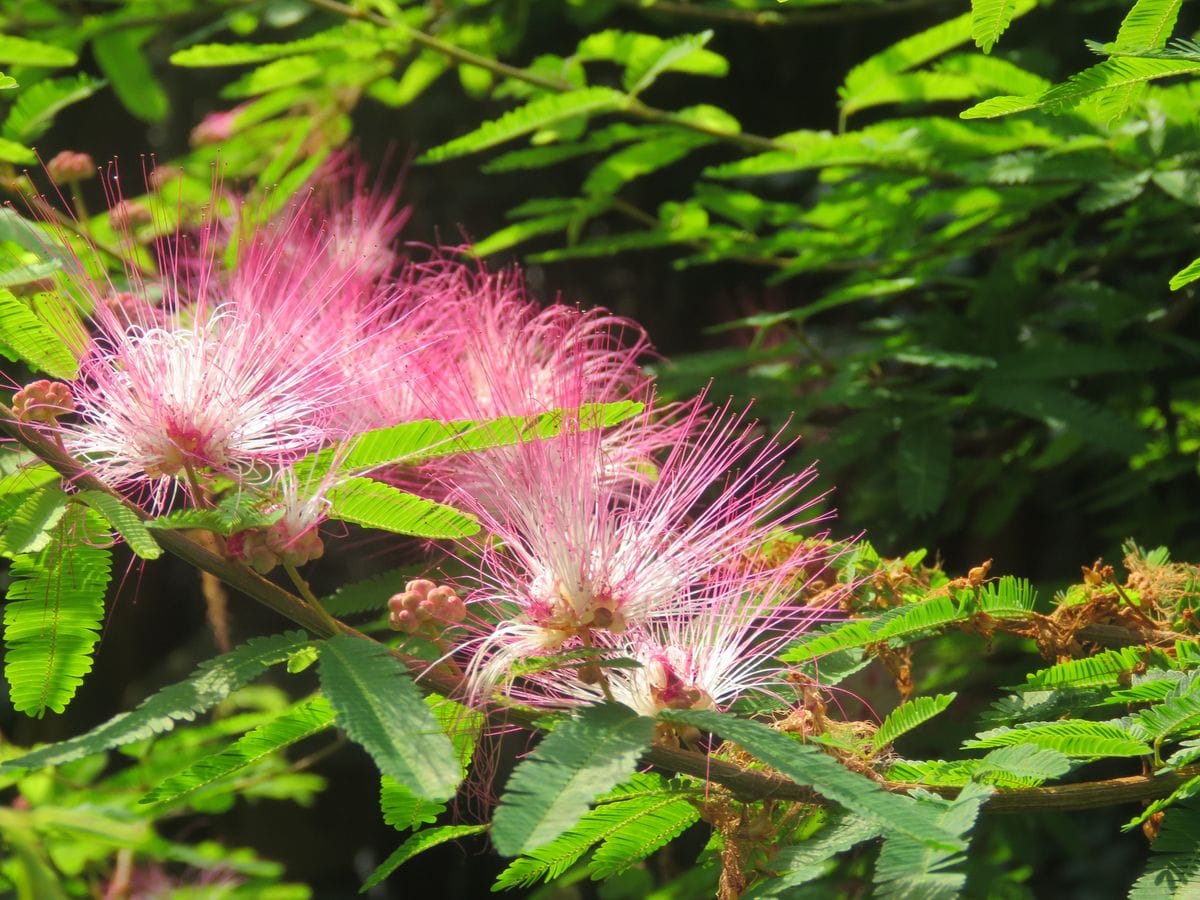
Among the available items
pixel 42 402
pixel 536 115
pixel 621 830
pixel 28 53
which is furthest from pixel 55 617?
pixel 28 53

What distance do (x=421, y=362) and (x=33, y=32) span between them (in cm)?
211

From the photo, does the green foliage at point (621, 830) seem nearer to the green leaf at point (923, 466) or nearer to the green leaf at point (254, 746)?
the green leaf at point (254, 746)

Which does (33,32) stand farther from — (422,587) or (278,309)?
(422,587)

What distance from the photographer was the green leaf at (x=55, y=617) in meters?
1.79

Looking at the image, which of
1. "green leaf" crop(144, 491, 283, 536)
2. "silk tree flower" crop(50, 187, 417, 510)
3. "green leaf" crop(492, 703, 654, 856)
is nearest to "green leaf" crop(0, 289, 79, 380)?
"silk tree flower" crop(50, 187, 417, 510)

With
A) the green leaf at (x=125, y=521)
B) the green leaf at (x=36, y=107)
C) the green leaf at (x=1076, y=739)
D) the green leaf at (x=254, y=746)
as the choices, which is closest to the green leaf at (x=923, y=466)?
the green leaf at (x=1076, y=739)

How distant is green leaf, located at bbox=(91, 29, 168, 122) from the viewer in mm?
3689

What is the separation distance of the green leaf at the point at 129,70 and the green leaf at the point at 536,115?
1.22m

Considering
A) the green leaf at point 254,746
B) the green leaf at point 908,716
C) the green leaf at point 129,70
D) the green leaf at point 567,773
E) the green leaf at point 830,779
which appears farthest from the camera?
the green leaf at point 129,70

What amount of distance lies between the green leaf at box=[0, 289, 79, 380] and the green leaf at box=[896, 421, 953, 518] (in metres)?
1.73

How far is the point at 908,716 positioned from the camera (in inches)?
73.5

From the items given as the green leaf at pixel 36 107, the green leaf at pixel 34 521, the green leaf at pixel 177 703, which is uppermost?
the green leaf at pixel 36 107

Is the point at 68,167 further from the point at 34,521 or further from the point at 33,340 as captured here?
the point at 34,521

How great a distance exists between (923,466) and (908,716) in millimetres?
1174
